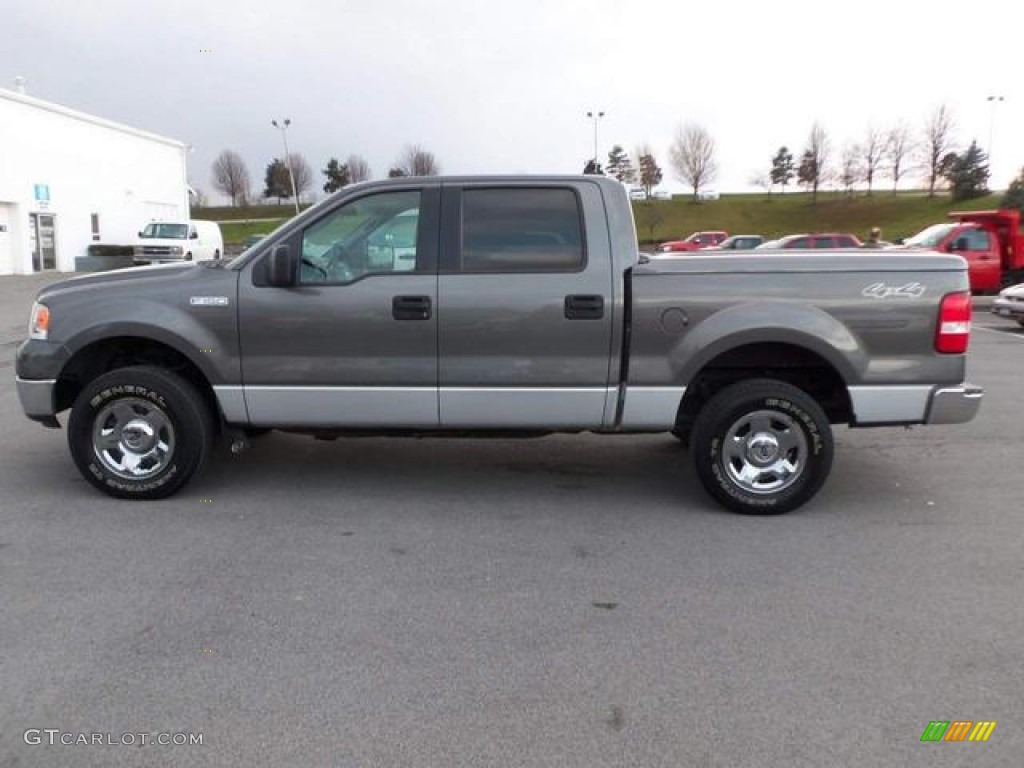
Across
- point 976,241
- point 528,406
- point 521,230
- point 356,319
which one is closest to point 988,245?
point 976,241

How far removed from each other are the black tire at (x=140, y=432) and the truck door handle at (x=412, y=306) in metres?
1.39

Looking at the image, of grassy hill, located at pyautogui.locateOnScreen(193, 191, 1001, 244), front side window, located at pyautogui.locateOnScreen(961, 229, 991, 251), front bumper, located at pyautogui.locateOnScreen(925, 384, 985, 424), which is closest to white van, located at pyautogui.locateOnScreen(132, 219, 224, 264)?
front side window, located at pyautogui.locateOnScreen(961, 229, 991, 251)

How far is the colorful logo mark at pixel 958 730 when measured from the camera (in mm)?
→ 2787

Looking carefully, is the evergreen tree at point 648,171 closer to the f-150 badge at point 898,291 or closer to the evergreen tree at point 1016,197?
the evergreen tree at point 1016,197

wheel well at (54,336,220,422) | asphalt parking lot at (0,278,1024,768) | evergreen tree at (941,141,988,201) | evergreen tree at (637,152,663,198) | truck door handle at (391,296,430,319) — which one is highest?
evergreen tree at (637,152,663,198)

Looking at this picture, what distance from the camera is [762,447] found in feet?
16.3

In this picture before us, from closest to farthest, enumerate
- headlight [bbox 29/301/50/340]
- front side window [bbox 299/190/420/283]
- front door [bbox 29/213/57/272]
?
front side window [bbox 299/190/420/283] < headlight [bbox 29/301/50/340] < front door [bbox 29/213/57/272]

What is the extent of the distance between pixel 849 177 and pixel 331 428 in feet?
283

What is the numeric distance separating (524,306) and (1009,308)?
13.9m

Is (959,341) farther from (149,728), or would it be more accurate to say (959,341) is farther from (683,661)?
(149,728)

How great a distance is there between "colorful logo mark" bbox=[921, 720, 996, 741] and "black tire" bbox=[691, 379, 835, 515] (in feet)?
7.01

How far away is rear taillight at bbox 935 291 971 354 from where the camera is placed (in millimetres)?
4734

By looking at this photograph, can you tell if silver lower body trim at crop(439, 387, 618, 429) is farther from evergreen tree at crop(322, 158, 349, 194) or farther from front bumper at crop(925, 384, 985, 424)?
evergreen tree at crop(322, 158, 349, 194)
